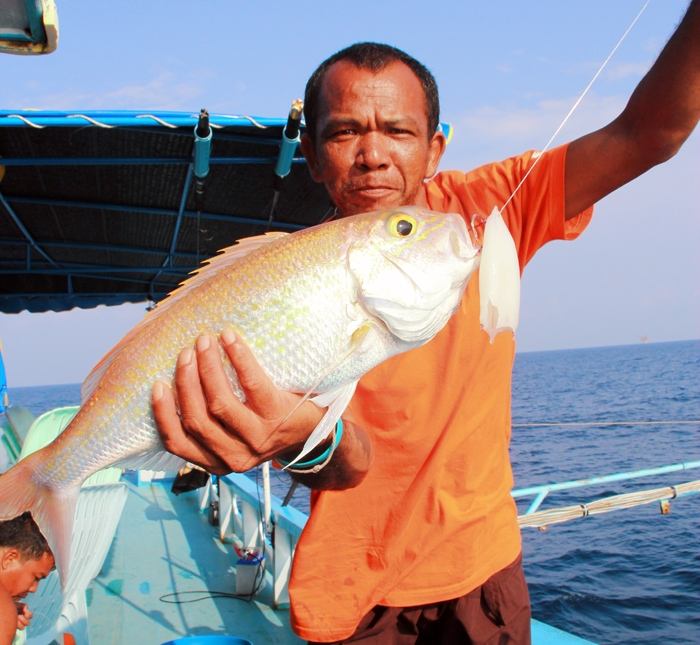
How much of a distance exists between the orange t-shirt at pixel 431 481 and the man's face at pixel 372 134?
309 mm

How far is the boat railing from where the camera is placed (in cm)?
449

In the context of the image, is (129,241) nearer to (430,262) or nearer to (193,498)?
(193,498)

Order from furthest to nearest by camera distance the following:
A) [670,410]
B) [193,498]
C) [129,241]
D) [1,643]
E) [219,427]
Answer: [670,410] < [193,498] < [129,241] < [1,643] < [219,427]

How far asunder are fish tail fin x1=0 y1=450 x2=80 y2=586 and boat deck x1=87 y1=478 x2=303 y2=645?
12.1ft

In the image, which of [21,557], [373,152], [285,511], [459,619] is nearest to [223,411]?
[373,152]

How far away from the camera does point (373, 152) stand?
6.88 ft

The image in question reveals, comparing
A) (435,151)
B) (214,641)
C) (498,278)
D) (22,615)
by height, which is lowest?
(214,641)

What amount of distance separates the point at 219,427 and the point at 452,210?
1180 millimetres

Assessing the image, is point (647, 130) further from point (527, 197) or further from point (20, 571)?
point (20, 571)

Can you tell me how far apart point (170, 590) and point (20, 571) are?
286 centimetres

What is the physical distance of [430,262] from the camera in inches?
70.4

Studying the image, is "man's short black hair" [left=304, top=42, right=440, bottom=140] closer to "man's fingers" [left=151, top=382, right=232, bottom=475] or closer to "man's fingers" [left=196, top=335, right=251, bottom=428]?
"man's fingers" [left=196, top=335, right=251, bottom=428]

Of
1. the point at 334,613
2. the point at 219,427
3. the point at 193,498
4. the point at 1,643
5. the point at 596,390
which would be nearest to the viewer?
the point at 219,427

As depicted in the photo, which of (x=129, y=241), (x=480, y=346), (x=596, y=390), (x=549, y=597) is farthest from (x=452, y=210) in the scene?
(x=596, y=390)
